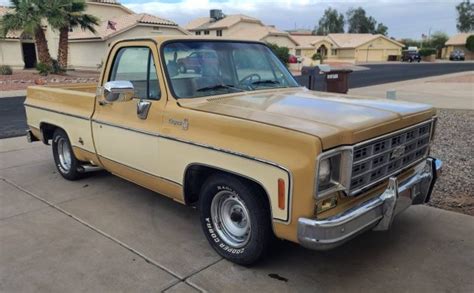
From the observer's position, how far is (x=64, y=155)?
20.0 ft

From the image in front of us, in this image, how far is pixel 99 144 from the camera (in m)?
4.96

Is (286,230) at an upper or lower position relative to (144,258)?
upper

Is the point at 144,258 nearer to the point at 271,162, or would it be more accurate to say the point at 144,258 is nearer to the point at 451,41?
the point at 271,162

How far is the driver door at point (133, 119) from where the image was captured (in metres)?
4.12

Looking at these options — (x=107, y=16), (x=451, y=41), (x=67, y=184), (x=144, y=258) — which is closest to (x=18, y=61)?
(x=107, y=16)

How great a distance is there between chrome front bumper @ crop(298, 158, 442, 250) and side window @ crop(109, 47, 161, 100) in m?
2.06

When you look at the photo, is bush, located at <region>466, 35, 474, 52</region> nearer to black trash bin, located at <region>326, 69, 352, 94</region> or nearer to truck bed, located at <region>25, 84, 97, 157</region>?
black trash bin, located at <region>326, 69, 352, 94</region>

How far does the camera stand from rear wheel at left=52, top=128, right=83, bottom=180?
19.0 feet

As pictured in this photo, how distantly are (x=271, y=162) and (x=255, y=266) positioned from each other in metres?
1.08

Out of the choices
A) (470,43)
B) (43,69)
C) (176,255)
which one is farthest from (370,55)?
(176,255)

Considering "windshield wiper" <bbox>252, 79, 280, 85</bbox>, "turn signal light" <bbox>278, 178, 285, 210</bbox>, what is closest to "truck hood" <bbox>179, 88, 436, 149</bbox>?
"windshield wiper" <bbox>252, 79, 280, 85</bbox>

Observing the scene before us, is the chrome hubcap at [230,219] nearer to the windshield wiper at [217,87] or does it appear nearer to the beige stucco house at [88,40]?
the windshield wiper at [217,87]

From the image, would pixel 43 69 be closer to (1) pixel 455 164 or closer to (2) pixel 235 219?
(1) pixel 455 164

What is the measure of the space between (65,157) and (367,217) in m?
4.59
